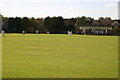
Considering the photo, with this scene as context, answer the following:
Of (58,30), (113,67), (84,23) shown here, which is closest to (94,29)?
(84,23)

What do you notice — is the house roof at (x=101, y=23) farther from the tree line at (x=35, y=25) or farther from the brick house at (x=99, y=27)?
the tree line at (x=35, y=25)

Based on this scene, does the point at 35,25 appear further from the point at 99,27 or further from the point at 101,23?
the point at 101,23

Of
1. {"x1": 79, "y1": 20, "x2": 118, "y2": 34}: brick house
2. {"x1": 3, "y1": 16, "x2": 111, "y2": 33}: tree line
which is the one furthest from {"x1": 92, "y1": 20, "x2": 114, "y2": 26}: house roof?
{"x1": 3, "y1": 16, "x2": 111, "y2": 33}: tree line

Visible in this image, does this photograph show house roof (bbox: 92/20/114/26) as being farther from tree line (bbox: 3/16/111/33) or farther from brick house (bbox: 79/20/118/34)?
tree line (bbox: 3/16/111/33)

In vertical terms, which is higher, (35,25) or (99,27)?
(35,25)

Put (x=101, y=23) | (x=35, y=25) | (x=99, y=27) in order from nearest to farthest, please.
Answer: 1. (x=35, y=25)
2. (x=99, y=27)
3. (x=101, y=23)

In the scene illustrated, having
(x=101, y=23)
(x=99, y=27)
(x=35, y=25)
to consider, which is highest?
(x=101, y=23)

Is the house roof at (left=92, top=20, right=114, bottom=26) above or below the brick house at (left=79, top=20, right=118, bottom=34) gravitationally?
above

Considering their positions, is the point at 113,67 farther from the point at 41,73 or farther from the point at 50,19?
the point at 50,19

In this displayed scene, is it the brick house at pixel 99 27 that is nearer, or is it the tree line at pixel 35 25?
the tree line at pixel 35 25

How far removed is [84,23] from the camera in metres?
98.4

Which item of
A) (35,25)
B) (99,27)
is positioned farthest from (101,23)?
(35,25)

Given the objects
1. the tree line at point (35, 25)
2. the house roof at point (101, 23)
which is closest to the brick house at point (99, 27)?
the house roof at point (101, 23)

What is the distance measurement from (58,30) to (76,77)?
7843 centimetres
